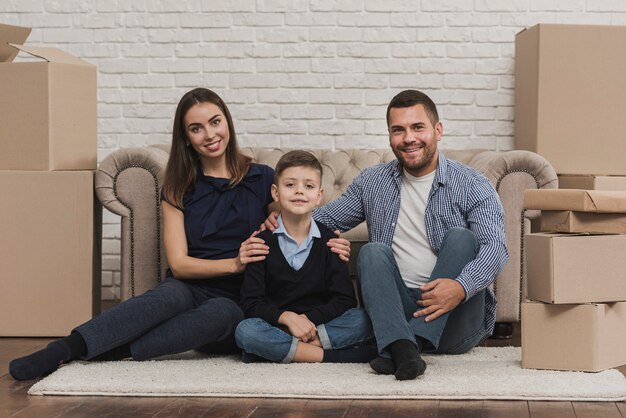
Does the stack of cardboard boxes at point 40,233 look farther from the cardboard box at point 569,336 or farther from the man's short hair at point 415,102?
the cardboard box at point 569,336

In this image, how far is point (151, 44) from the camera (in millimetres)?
4379

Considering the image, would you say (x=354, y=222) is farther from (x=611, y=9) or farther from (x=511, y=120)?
(x=611, y=9)

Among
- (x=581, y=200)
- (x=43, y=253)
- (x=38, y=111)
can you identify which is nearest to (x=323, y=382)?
(x=581, y=200)

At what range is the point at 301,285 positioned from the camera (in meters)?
2.89

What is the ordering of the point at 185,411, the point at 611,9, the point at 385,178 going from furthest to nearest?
1. the point at 611,9
2. the point at 385,178
3. the point at 185,411

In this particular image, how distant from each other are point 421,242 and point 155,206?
0.99 meters

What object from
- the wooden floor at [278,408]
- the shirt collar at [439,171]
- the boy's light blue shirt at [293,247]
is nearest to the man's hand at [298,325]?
the boy's light blue shirt at [293,247]

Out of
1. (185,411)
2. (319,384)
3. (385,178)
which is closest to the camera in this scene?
(185,411)

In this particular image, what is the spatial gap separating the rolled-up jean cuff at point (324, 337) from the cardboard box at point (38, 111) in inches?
46.9

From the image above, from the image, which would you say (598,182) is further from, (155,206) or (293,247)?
(155,206)

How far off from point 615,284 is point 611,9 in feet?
6.36

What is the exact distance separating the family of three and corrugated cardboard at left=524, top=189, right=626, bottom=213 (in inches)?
7.3

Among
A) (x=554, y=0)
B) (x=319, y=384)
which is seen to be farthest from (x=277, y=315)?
(x=554, y=0)

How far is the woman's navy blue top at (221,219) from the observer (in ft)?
9.97
